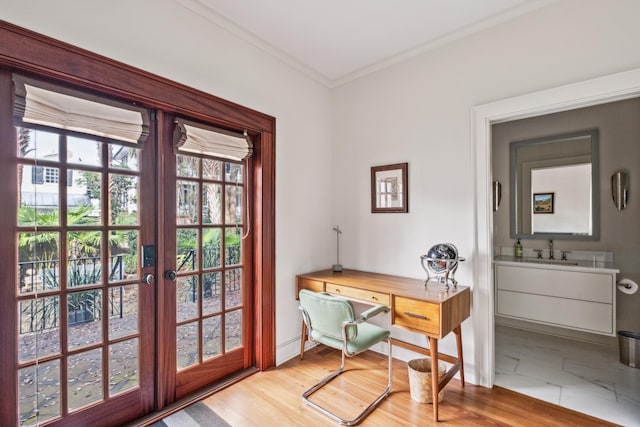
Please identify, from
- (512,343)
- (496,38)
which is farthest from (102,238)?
(512,343)

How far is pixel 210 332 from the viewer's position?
2318mm

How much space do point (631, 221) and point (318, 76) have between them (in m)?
3.36

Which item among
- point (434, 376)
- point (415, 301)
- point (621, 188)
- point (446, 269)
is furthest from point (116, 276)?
point (621, 188)

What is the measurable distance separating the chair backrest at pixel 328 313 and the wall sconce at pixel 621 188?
9.52 ft

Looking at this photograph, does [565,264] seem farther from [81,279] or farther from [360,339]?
[81,279]

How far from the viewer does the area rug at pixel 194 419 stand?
1869mm

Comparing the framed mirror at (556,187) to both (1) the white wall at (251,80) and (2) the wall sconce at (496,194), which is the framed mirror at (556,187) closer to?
(2) the wall sconce at (496,194)

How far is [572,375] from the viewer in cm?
244

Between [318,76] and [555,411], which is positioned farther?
[318,76]

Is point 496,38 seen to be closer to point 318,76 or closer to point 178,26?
point 318,76

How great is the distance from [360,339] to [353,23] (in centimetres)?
238

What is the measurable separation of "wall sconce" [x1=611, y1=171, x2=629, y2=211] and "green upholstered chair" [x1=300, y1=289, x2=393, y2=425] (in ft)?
8.58

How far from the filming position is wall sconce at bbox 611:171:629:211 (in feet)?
9.34

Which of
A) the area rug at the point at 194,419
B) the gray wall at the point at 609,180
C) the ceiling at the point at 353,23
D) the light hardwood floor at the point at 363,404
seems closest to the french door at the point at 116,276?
the area rug at the point at 194,419
